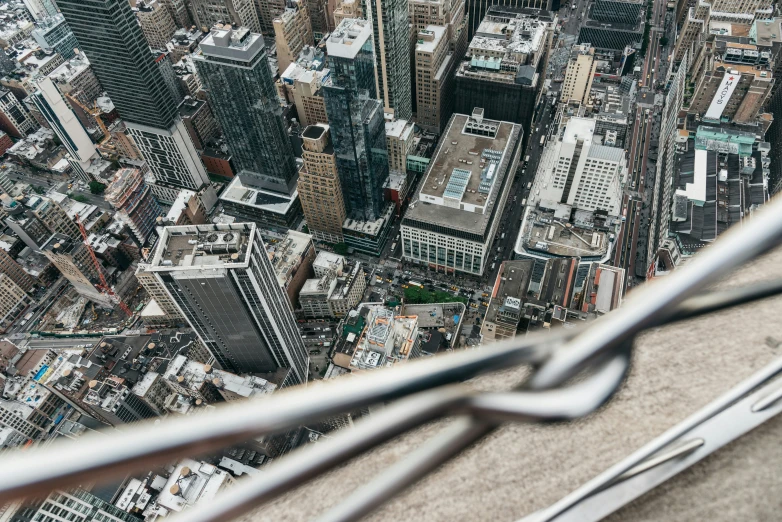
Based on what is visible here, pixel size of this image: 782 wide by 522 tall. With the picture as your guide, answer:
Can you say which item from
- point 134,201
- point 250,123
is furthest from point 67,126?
point 250,123

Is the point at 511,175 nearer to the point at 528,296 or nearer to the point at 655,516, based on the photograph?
the point at 528,296

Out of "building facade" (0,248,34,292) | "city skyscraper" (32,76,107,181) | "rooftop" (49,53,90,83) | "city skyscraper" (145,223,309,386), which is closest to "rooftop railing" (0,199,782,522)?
"city skyscraper" (145,223,309,386)

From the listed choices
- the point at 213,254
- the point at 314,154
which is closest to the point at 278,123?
the point at 314,154

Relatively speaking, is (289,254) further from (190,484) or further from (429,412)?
(429,412)

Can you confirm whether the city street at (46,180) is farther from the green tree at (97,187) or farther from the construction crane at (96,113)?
the construction crane at (96,113)

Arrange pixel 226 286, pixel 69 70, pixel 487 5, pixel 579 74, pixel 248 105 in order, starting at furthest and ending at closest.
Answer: pixel 69 70, pixel 487 5, pixel 579 74, pixel 248 105, pixel 226 286

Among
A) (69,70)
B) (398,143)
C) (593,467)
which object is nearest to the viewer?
(593,467)

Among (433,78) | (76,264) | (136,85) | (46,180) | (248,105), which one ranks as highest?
(136,85)
